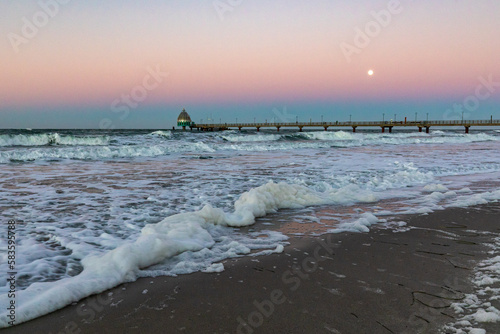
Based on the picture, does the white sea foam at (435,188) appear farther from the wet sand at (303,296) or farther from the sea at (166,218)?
the wet sand at (303,296)

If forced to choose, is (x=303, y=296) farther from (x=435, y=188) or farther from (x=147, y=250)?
(x=435, y=188)

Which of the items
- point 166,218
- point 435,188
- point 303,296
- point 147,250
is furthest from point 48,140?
point 303,296

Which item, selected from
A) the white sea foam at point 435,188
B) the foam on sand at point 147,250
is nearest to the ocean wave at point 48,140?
the foam on sand at point 147,250

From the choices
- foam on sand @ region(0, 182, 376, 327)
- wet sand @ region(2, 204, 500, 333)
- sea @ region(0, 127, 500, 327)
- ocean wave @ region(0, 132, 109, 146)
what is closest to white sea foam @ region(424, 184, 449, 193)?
sea @ region(0, 127, 500, 327)

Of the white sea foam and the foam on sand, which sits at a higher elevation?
the foam on sand

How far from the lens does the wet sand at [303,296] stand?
2441 mm

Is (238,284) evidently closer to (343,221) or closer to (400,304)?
(400,304)

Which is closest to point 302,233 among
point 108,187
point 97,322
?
point 97,322

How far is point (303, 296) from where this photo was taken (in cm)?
288

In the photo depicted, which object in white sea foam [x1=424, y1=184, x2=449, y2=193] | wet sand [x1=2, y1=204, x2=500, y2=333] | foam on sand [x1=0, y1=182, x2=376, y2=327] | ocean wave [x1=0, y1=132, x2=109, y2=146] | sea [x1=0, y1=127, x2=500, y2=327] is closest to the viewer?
wet sand [x1=2, y1=204, x2=500, y2=333]

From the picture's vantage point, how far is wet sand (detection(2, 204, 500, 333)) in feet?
8.01

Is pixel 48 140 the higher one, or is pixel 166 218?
pixel 48 140

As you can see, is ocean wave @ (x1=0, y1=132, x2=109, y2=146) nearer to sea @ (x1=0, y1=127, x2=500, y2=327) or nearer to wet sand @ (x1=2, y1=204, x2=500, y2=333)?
sea @ (x1=0, y1=127, x2=500, y2=327)

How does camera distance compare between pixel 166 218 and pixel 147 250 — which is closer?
pixel 147 250
